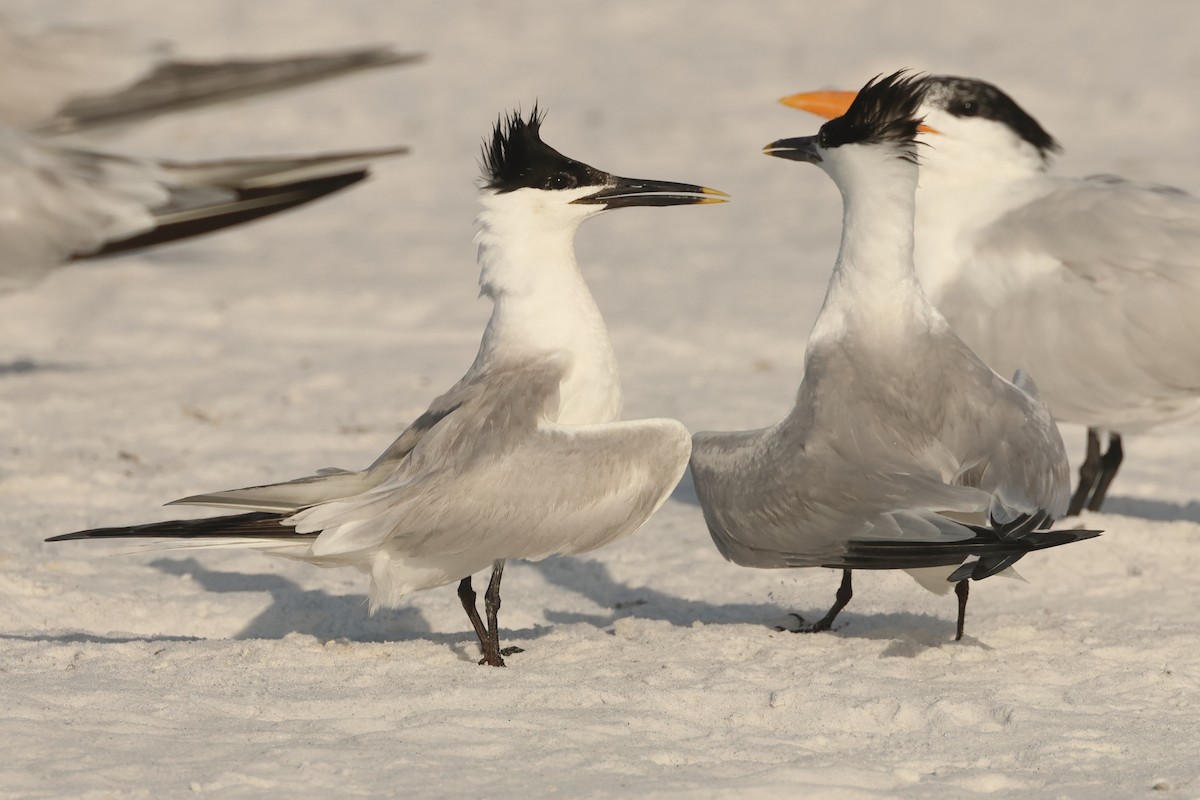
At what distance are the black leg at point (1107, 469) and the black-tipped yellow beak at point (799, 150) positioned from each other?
167 centimetres

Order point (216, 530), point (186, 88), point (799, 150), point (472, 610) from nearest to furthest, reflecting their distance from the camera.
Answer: point (216, 530) → point (472, 610) → point (799, 150) → point (186, 88)

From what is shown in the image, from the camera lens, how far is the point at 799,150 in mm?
4246

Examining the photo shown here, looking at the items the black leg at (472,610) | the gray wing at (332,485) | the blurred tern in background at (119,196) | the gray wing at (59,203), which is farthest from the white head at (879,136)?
the gray wing at (59,203)

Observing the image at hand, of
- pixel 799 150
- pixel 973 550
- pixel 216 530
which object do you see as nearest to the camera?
pixel 973 550

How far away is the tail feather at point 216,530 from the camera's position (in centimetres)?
344

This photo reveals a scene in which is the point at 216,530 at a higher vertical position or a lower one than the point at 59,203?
lower

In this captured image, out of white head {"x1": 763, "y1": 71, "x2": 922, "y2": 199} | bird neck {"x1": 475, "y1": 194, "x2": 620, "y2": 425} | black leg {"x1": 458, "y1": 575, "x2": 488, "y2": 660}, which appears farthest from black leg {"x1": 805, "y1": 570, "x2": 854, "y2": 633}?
white head {"x1": 763, "y1": 71, "x2": 922, "y2": 199}

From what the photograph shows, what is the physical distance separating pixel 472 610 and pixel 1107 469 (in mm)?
2452

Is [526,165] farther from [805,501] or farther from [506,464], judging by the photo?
[805,501]

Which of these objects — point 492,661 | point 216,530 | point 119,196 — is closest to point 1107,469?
point 492,661

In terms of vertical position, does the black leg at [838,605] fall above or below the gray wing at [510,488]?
below

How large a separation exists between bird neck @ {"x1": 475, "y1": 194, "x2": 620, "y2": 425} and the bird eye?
59 mm

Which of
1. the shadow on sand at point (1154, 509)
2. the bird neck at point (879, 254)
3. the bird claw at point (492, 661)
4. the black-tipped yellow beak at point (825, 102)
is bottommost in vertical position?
the bird claw at point (492, 661)

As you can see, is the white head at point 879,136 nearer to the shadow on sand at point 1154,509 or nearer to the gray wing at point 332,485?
the gray wing at point 332,485
